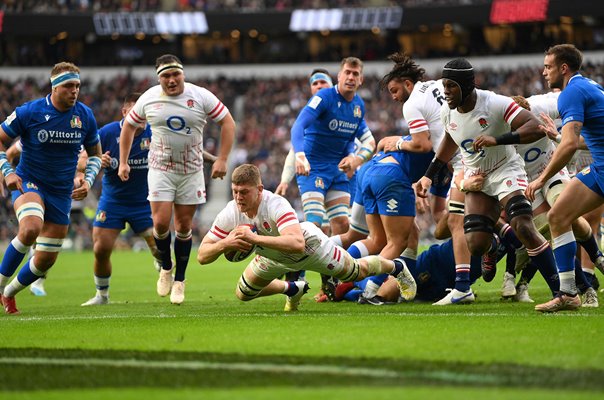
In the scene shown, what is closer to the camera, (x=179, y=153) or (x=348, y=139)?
(x=179, y=153)

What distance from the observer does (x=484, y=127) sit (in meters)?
9.77

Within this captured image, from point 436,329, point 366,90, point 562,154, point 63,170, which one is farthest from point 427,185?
point 366,90

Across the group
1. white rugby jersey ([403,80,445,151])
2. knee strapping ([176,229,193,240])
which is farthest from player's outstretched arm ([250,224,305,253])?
knee strapping ([176,229,193,240])

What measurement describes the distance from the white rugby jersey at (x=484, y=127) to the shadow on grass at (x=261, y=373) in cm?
404

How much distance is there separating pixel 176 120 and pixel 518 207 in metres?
4.30

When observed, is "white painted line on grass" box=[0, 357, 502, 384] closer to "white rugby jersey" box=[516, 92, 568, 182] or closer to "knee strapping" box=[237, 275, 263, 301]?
"knee strapping" box=[237, 275, 263, 301]

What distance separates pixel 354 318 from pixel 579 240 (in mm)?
3466

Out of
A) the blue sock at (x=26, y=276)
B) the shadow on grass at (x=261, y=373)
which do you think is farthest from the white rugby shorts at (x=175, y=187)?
the shadow on grass at (x=261, y=373)

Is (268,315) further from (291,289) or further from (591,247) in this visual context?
(591,247)

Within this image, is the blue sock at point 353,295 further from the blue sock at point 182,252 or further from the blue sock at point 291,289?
the blue sock at point 182,252

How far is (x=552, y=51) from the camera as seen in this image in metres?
9.39

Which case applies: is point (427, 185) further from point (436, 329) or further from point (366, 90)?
point (366, 90)

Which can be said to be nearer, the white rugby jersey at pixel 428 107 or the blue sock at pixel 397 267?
the blue sock at pixel 397 267

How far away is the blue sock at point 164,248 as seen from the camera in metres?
12.1
